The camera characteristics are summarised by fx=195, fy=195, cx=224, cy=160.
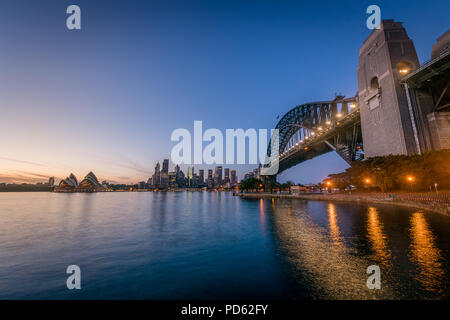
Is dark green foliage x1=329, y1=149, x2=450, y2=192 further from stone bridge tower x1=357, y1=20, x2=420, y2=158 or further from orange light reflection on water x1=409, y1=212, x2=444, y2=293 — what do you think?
orange light reflection on water x1=409, y1=212, x2=444, y2=293

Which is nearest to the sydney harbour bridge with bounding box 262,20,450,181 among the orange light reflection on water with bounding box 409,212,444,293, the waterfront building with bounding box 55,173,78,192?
the orange light reflection on water with bounding box 409,212,444,293

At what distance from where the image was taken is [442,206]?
18.3 m

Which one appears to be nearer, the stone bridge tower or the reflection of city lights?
the stone bridge tower

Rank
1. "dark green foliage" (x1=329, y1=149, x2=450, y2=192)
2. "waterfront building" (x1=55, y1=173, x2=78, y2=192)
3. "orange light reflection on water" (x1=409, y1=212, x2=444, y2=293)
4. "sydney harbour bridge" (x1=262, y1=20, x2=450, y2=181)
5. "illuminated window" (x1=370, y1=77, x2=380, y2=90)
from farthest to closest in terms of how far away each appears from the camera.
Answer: "waterfront building" (x1=55, y1=173, x2=78, y2=192) < "illuminated window" (x1=370, y1=77, x2=380, y2=90) < "sydney harbour bridge" (x1=262, y1=20, x2=450, y2=181) < "dark green foliage" (x1=329, y1=149, x2=450, y2=192) < "orange light reflection on water" (x1=409, y1=212, x2=444, y2=293)

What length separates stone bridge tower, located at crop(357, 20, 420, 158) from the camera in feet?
110

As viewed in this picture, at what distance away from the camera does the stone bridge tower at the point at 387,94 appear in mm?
33406

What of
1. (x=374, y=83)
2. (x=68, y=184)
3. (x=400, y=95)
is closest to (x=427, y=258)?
(x=400, y=95)

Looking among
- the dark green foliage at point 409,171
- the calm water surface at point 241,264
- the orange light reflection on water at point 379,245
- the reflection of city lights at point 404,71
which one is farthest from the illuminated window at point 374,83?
the orange light reflection on water at point 379,245

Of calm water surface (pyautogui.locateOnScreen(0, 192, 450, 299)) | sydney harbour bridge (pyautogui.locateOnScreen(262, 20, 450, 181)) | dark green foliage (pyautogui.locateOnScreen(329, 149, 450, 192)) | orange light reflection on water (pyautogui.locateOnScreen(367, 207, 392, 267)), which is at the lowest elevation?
calm water surface (pyautogui.locateOnScreen(0, 192, 450, 299))

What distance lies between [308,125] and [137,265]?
88806 millimetres

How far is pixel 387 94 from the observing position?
1427 inches

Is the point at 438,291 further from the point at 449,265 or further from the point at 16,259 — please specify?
the point at 16,259

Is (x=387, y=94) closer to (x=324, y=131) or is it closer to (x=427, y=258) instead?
(x=324, y=131)

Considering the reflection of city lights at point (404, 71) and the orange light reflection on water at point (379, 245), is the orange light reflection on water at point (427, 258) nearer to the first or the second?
the orange light reflection on water at point (379, 245)
